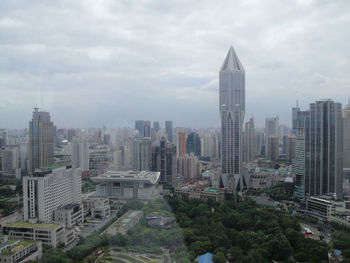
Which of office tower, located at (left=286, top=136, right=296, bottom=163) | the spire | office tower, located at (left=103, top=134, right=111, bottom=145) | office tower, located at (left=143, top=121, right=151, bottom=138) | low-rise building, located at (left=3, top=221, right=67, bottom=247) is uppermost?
the spire

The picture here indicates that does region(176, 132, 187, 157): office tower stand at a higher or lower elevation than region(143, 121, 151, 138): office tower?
lower

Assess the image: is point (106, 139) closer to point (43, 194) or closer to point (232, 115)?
point (43, 194)

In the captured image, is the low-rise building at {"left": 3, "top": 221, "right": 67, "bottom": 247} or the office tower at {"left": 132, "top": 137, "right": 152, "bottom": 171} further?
the office tower at {"left": 132, "top": 137, "right": 152, "bottom": 171}

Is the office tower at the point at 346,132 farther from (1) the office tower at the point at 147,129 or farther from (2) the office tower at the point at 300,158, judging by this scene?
(1) the office tower at the point at 147,129

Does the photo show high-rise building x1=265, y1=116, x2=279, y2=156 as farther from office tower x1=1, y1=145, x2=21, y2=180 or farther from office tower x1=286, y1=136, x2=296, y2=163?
office tower x1=1, y1=145, x2=21, y2=180

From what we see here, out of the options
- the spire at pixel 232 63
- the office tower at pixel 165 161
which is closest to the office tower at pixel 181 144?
the office tower at pixel 165 161

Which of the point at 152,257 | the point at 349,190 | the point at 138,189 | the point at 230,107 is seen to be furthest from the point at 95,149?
the point at 349,190

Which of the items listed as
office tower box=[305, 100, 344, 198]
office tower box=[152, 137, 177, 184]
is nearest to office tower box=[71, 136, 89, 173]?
office tower box=[152, 137, 177, 184]

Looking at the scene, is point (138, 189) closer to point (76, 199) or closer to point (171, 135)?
point (76, 199)
